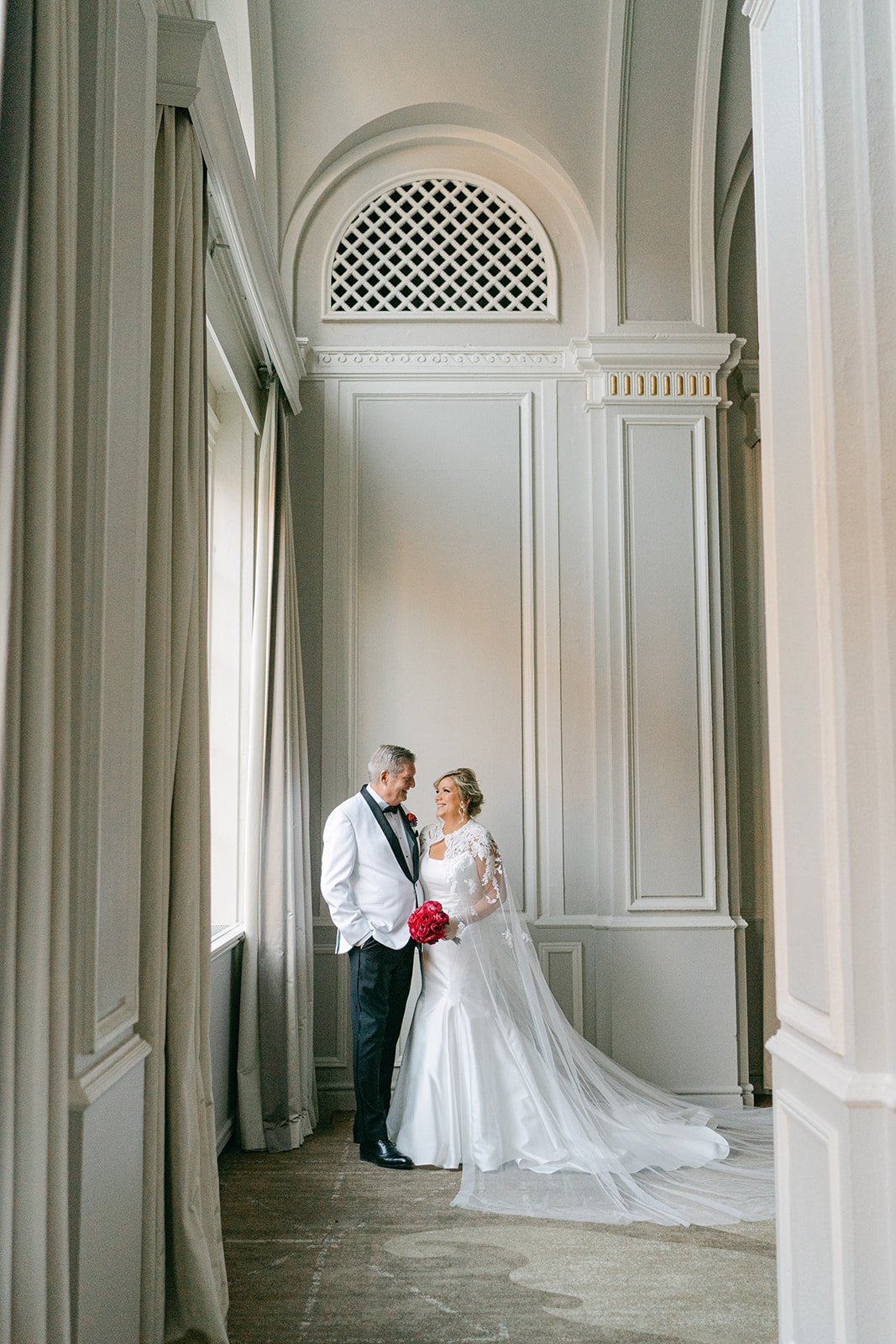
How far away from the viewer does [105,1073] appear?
209 cm

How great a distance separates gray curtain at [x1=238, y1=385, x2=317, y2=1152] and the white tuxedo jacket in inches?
12.4

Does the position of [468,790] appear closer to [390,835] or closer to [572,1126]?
[390,835]

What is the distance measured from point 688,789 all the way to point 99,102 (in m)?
4.16

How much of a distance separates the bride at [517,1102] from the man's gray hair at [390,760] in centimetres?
32

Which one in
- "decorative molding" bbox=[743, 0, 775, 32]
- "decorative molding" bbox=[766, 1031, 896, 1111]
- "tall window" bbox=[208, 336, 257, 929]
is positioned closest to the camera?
"decorative molding" bbox=[766, 1031, 896, 1111]

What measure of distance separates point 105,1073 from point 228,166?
9.38 feet

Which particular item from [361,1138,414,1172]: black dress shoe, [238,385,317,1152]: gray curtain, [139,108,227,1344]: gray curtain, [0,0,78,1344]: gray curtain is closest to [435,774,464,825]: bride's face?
[238,385,317,1152]: gray curtain

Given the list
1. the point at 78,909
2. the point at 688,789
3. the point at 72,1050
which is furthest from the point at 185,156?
the point at 688,789

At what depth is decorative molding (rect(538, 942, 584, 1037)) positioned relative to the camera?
17.3 ft

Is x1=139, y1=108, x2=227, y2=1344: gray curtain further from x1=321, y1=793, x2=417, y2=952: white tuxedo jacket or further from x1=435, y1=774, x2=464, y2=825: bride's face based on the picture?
x1=435, y1=774, x2=464, y2=825: bride's face

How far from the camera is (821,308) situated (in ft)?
6.98

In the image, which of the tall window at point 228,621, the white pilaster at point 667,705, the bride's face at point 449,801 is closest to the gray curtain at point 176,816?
the bride's face at point 449,801

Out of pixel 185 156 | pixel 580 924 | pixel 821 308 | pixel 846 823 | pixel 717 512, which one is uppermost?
pixel 185 156

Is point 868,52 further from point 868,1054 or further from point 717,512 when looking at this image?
point 717,512
